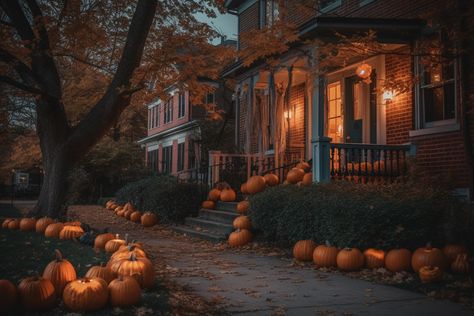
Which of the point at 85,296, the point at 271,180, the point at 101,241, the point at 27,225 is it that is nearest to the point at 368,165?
the point at 271,180

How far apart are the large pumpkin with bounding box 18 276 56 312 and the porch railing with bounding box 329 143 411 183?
6.66m

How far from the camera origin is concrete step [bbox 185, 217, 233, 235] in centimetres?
1069

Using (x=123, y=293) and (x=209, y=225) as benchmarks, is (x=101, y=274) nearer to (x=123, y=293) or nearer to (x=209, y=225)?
(x=123, y=293)

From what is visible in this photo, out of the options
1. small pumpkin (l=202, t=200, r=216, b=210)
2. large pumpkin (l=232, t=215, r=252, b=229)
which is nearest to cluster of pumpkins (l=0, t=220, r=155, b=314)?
large pumpkin (l=232, t=215, r=252, b=229)

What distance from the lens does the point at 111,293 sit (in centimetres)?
452

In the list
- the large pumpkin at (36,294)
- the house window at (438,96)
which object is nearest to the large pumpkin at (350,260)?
the large pumpkin at (36,294)

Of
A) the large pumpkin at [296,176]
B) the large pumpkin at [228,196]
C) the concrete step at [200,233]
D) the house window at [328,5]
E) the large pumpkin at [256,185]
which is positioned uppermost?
the house window at [328,5]

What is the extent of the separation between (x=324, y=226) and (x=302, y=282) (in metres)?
1.71

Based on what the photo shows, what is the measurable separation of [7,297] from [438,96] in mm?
8796

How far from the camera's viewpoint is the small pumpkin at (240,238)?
9.49m

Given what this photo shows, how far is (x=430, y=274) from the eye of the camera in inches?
234

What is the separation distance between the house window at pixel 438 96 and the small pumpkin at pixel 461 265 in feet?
13.5

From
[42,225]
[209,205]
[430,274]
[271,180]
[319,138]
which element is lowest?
[430,274]

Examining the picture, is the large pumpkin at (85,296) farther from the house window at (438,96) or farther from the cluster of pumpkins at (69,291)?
the house window at (438,96)
